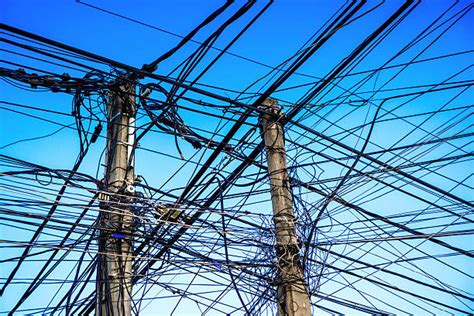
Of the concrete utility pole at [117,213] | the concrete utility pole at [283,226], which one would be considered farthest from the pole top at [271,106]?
the concrete utility pole at [117,213]

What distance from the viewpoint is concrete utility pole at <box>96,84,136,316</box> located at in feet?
14.0

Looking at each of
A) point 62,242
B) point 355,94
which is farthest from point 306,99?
point 62,242

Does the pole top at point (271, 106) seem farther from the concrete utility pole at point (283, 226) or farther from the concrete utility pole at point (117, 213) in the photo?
the concrete utility pole at point (117, 213)

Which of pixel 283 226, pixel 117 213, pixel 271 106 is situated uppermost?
pixel 271 106

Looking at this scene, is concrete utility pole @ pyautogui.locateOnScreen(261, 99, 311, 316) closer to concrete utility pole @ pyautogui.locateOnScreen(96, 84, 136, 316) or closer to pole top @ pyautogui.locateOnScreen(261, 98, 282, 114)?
pole top @ pyautogui.locateOnScreen(261, 98, 282, 114)

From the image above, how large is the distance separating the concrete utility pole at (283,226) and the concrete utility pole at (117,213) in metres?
1.38

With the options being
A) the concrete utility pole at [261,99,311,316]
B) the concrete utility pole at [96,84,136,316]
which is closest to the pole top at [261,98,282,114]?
the concrete utility pole at [261,99,311,316]

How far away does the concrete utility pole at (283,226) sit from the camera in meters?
4.33

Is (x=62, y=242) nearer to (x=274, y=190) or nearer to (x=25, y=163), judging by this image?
(x=25, y=163)

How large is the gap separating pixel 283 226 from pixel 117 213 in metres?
1.55

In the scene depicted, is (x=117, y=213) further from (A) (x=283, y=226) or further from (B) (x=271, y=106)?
(B) (x=271, y=106)

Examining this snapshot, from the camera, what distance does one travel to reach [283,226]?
465 centimetres

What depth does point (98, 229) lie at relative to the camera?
4.30 metres

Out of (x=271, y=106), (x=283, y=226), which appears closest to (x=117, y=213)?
(x=283, y=226)
